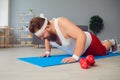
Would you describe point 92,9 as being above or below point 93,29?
above

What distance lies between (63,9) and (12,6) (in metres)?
1.56

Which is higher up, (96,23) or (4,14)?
(4,14)

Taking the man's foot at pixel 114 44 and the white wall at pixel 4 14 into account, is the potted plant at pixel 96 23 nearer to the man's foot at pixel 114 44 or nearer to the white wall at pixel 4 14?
the white wall at pixel 4 14

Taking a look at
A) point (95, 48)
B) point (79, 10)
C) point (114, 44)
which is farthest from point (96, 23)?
point (95, 48)

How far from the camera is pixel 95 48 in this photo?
2973 mm

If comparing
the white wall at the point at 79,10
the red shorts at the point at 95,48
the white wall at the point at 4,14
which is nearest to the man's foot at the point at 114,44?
the red shorts at the point at 95,48

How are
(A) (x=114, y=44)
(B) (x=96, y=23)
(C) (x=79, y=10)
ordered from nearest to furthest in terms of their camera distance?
(A) (x=114, y=44), (B) (x=96, y=23), (C) (x=79, y=10)

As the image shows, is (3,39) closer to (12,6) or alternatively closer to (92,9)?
(12,6)

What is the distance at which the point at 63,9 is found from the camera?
6.27 metres

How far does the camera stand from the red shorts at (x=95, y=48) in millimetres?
2922

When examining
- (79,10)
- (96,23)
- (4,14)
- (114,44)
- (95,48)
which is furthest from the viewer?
(79,10)

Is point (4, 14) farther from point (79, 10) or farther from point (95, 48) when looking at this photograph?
point (95, 48)

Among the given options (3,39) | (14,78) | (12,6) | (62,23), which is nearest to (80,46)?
(62,23)

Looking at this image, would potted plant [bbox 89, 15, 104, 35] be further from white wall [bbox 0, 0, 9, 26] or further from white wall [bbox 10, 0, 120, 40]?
white wall [bbox 0, 0, 9, 26]
